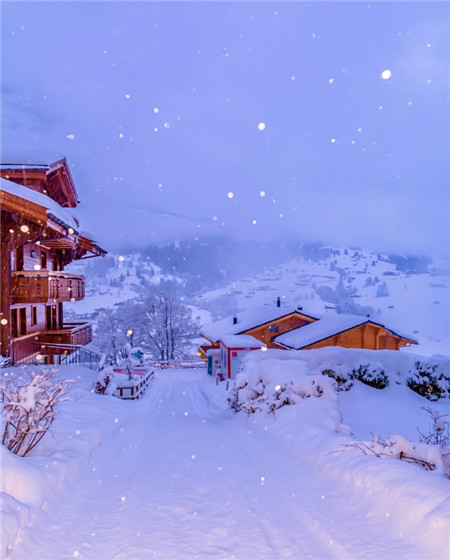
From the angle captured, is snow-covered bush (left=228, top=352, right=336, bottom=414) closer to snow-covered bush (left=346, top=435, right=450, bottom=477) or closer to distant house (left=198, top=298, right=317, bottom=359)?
snow-covered bush (left=346, top=435, right=450, bottom=477)

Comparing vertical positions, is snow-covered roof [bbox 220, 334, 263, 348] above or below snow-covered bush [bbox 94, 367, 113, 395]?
above

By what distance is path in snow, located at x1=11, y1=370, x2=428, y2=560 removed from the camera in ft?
14.1

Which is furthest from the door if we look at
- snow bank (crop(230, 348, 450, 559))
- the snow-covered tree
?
the snow-covered tree

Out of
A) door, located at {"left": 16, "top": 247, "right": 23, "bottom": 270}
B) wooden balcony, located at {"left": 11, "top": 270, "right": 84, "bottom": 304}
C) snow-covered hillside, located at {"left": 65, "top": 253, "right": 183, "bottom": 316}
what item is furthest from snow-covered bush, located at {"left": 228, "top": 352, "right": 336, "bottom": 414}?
snow-covered hillside, located at {"left": 65, "top": 253, "right": 183, "bottom": 316}

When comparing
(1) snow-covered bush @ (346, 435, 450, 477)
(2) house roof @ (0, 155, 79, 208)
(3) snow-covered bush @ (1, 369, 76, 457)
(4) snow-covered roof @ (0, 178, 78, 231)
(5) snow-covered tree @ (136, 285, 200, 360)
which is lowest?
(5) snow-covered tree @ (136, 285, 200, 360)

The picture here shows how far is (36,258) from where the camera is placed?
70.2 feet

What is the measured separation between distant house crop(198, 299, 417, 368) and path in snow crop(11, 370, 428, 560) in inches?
732

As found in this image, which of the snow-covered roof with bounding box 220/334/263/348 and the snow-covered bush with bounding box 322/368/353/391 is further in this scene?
the snow-covered roof with bounding box 220/334/263/348

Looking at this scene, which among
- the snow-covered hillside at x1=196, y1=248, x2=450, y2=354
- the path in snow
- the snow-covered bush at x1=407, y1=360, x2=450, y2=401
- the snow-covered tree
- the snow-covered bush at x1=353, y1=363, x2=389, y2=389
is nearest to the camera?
the path in snow

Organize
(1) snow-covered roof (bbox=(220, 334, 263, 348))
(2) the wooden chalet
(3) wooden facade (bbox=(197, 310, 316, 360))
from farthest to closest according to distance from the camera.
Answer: (3) wooden facade (bbox=(197, 310, 316, 360)) < (1) snow-covered roof (bbox=(220, 334, 263, 348)) < (2) the wooden chalet

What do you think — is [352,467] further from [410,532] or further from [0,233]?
[0,233]

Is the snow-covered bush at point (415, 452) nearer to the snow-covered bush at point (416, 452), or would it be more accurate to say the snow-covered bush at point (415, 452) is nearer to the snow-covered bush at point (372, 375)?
the snow-covered bush at point (416, 452)

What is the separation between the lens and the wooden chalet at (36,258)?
15.6 m

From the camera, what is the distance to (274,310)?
1404 inches
